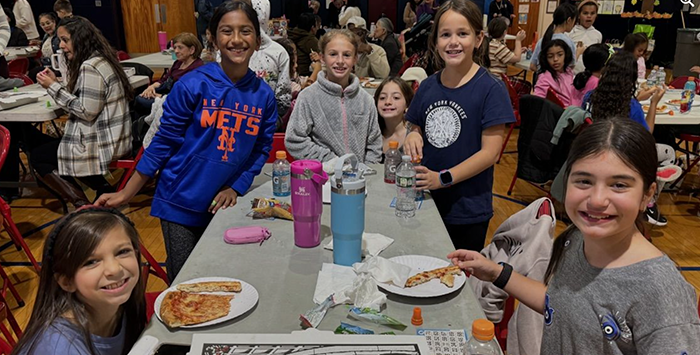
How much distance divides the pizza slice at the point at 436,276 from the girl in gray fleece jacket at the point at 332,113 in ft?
3.93

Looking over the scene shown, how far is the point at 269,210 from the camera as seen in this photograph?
2.14m

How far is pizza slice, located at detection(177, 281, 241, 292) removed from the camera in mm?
1562

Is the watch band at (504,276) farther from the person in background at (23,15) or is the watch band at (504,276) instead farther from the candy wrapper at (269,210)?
the person in background at (23,15)

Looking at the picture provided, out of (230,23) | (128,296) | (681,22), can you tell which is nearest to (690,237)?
(230,23)

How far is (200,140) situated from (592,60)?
3465 millimetres

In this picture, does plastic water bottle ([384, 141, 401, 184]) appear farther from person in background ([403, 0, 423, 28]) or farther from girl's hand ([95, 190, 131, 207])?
person in background ([403, 0, 423, 28])

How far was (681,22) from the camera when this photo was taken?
12.3 metres

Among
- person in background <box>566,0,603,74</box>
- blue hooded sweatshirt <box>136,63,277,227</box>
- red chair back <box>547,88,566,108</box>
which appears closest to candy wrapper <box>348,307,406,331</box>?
blue hooded sweatshirt <box>136,63,277,227</box>

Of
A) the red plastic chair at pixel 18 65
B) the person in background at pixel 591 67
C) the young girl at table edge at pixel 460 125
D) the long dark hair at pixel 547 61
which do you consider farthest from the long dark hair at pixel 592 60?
the red plastic chair at pixel 18 65

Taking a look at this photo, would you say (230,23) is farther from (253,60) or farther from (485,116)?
(253,60)

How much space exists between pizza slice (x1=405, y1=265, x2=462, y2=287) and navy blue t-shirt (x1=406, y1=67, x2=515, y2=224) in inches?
27.0

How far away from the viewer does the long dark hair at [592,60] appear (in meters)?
4.37

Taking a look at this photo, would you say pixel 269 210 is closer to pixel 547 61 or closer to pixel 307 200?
pixel 307 200

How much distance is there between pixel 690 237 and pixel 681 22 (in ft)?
34.0
